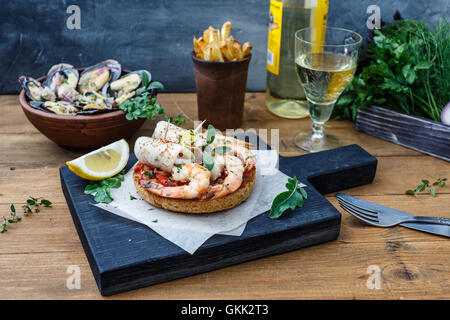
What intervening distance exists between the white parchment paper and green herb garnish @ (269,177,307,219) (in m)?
0.04

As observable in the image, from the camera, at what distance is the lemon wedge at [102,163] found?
1.36m

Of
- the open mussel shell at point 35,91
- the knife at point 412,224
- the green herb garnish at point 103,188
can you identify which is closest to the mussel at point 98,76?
the open mussel shell at point 35,91

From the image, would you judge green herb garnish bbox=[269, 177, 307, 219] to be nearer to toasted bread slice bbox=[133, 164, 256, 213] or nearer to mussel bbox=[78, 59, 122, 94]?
toasted bread slice bbox=[133, 164, 256, 213]

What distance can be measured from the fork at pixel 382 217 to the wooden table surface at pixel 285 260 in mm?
21

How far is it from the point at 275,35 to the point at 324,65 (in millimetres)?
313

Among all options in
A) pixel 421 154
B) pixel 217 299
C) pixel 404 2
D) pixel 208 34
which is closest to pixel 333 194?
pixel 421 154

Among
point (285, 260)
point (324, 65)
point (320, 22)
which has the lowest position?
point (285, 260)

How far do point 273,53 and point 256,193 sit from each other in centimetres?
78

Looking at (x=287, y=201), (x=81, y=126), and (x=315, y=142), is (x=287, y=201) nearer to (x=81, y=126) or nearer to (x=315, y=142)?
(x=315, y=142)

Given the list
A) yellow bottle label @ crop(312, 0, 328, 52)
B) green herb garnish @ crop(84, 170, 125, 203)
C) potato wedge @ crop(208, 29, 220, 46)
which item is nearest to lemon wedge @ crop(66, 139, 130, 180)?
green herb garnish @ crop(84, 170, 125, 203)

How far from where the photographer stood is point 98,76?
1.84 metres

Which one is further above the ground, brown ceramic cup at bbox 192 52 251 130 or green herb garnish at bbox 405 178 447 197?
brown ceramic cup at bbox 192 52 251 130

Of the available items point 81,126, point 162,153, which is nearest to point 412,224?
point 162,153

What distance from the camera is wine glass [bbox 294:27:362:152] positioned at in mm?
1614
